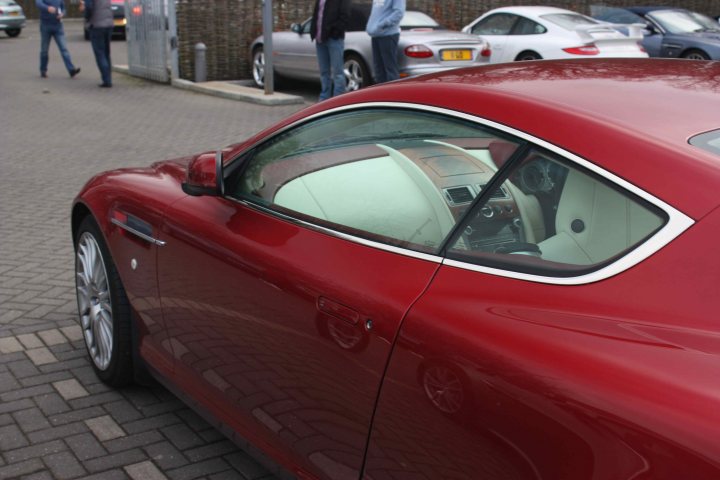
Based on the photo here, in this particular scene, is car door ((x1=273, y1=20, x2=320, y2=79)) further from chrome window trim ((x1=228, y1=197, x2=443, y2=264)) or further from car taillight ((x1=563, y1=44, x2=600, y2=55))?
chrome window trim ((x1=228, y1=197, x2=443, y2=264))

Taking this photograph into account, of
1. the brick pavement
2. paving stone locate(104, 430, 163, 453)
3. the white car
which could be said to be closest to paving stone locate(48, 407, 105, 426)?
the brick pavement

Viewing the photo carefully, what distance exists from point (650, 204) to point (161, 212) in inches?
77.1

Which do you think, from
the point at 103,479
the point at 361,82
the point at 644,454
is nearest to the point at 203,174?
the point at 103,479

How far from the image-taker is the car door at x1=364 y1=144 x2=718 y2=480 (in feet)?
5.56

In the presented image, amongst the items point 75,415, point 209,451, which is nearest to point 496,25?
point 75,415

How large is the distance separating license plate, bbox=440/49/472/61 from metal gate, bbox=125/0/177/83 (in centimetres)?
510

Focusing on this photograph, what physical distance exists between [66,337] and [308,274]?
8.17ft

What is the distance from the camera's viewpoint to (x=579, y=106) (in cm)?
227

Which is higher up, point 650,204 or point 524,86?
point 524,86

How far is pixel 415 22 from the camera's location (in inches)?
563

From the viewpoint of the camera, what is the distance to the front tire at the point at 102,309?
3.71 metres

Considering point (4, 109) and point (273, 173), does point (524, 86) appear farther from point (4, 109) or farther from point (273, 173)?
point (4, 109)

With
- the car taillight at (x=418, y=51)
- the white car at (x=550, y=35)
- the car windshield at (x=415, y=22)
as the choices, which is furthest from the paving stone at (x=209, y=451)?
the white car at (x=550, y=35)

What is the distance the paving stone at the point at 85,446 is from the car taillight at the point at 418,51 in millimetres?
9870
